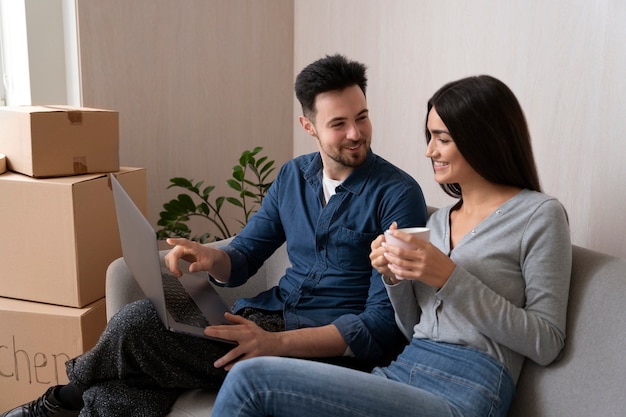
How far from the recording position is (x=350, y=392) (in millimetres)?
1235

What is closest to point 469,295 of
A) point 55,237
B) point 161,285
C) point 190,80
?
point 161,285

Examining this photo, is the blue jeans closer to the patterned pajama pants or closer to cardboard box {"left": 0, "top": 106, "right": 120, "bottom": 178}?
the patterned pajama pants

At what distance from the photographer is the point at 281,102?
3.21 meters

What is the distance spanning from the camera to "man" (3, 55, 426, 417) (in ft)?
5.00

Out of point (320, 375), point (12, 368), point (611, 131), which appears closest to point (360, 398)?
point (320, 375)

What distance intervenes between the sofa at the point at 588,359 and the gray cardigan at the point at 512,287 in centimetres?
3

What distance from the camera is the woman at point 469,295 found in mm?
1250

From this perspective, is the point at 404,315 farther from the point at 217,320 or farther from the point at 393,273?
the point at 217,320

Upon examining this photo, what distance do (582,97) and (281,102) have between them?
1.78 m

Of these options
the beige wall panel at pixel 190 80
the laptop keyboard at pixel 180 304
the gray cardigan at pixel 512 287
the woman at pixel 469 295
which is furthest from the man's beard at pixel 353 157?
the beige wall panel at pixel 190 80

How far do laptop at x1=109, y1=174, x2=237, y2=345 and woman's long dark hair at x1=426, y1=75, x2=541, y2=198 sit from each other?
0.66 meters

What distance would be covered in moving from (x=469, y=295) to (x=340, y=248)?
48cm

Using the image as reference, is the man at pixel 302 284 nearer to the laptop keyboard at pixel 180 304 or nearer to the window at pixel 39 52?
the laptop keyboard at pixel 180 304

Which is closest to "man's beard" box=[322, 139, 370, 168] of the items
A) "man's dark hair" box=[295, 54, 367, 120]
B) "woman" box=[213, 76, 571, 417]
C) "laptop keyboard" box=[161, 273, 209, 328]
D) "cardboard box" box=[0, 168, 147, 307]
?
"man's dark hair" box=[295, 54, 367, 120]
